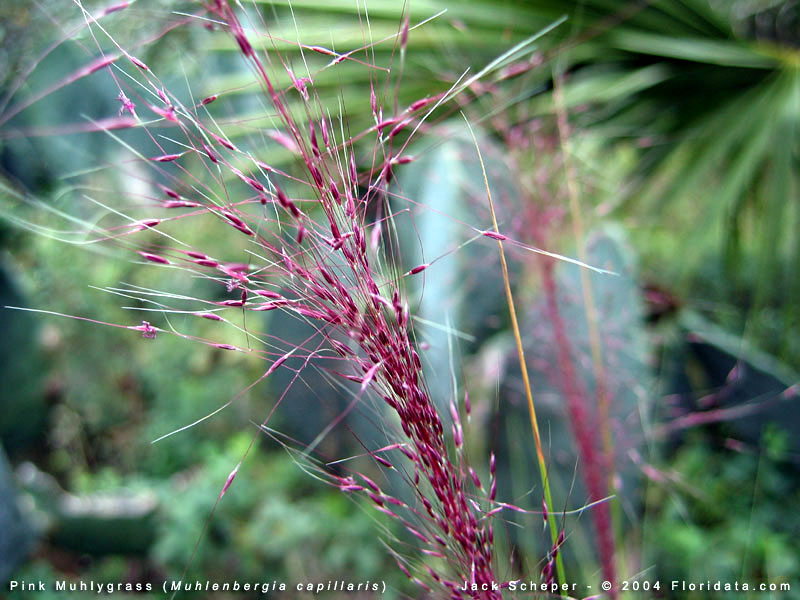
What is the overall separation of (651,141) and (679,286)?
0.39 meters

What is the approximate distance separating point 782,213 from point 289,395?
1904mm

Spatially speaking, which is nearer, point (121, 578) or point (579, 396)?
point (579, 396)

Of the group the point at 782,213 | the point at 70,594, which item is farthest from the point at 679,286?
the point at 70,594

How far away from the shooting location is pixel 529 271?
1.62 m

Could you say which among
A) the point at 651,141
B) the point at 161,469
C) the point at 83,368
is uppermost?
the point at 651,141

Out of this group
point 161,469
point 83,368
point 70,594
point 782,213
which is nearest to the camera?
point 782,213

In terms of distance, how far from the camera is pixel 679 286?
147 cm

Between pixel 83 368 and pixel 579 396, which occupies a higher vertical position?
pixel 579 396

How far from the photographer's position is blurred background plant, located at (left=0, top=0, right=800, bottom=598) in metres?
1.16

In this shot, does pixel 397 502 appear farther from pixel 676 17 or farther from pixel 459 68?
pixel 676 17

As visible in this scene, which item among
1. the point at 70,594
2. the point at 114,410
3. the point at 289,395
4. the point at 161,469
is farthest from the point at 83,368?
→ the point at 289,395

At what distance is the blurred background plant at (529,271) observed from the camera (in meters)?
1.16

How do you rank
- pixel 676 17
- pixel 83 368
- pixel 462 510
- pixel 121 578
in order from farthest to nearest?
pixel 83 368
pixel 121 578
pixel 676 17
pixel 462 510

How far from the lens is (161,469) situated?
3.18m
